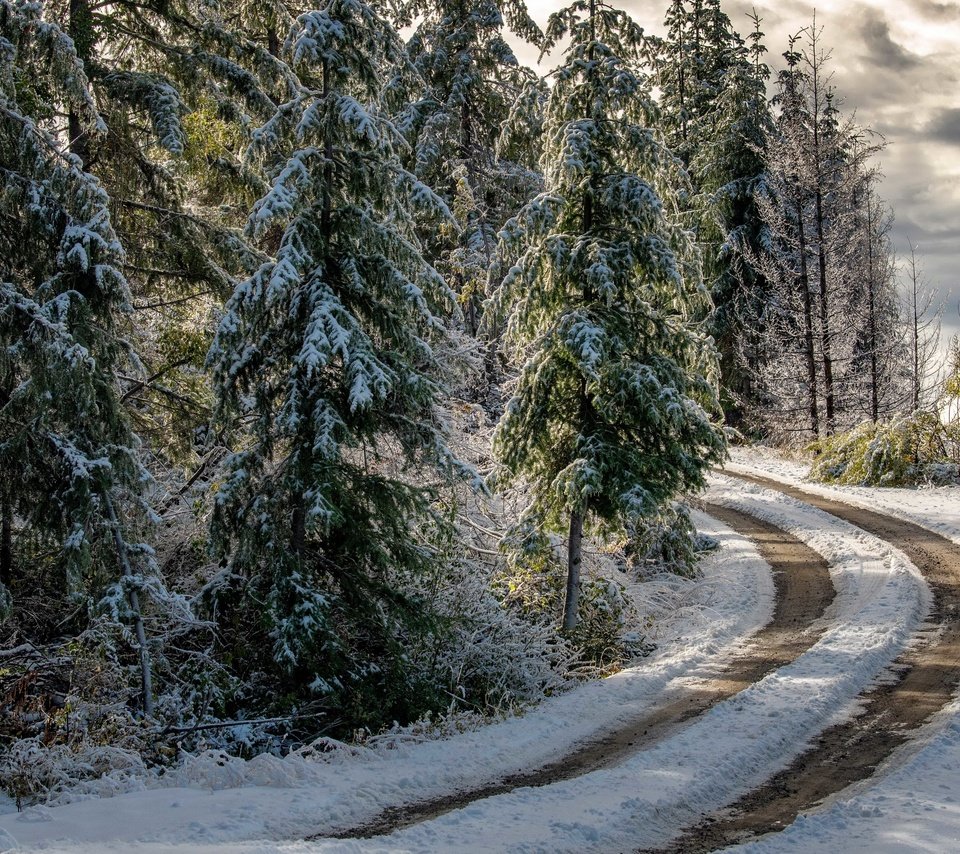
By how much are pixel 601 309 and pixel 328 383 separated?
16.8 ft

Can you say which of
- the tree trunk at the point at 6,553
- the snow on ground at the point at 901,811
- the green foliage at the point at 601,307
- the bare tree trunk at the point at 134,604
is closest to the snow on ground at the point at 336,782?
the bare tree trunk at the point at 134,604

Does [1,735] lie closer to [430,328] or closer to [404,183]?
[430,328]

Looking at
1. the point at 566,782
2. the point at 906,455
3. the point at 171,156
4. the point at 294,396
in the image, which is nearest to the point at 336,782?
the point at 566,782

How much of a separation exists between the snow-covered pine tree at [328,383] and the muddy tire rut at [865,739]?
4.56 m

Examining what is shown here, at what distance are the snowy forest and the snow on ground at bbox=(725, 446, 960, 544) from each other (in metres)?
6.94

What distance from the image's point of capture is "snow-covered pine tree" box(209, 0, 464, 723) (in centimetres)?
1023

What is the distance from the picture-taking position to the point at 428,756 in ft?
30.3

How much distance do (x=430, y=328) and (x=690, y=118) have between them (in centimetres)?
3725

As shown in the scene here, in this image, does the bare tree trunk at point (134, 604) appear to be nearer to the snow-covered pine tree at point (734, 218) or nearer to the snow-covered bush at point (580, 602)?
the snow-covered bush at point (580, 602)

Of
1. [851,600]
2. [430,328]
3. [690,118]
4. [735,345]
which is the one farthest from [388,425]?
[690,118]

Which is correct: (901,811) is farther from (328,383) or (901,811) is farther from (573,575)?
(328,383)

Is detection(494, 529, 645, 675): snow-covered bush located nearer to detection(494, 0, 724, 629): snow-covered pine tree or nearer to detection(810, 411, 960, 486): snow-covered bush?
detection(494, 0, 724, 629): snow-covered pine tree

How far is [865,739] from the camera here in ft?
31.9

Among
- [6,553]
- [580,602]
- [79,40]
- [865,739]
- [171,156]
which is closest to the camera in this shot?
[865,739]
